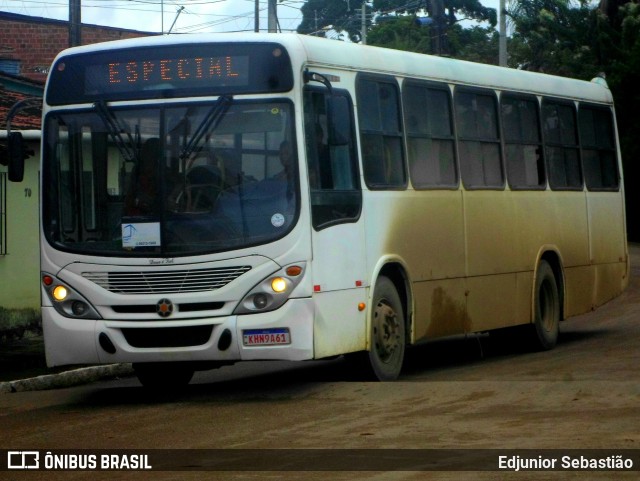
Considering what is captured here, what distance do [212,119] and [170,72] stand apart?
2.00 feet

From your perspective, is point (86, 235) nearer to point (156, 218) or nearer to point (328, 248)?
point (156, 218)

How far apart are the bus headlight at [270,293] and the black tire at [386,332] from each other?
1.36 m

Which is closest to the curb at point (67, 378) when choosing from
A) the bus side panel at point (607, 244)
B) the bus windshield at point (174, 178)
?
the bus windshield at point (174, 178)

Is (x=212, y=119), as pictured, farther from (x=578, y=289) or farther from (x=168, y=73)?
(x=578, y=289)

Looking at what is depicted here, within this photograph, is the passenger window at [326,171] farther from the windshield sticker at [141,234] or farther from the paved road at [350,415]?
the paved road at [350,415]

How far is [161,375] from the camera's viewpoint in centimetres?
1338

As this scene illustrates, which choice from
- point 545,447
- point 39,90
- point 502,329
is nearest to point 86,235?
point 545,447

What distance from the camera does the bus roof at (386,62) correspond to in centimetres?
1197

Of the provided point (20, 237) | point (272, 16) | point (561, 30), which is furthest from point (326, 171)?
point (561, 30)

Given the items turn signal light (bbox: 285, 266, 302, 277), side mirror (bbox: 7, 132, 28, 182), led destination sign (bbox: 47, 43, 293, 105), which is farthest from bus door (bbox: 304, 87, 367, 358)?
side mirror (bbox: 7, 132, 28, 182)

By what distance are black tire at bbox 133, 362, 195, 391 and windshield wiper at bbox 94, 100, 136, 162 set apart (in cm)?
215

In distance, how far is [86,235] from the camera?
12.1 m

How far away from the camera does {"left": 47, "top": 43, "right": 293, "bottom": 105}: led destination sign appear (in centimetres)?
1174

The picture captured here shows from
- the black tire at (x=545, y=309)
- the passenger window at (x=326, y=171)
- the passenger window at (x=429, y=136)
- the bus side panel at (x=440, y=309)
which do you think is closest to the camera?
the passenger window at (x=326, y=171)
